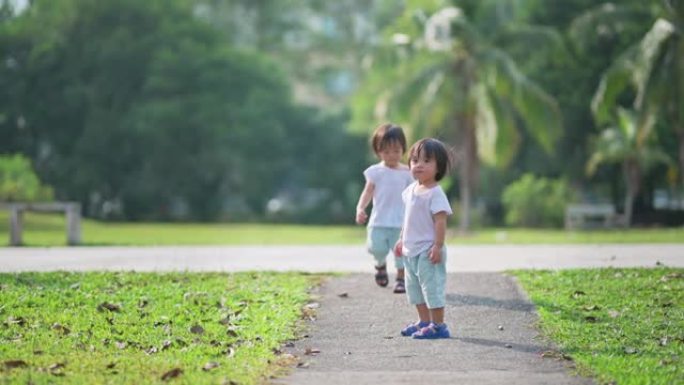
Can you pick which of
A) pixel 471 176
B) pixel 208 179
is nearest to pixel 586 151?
pixel 471 176

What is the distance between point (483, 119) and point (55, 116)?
28.6 metres

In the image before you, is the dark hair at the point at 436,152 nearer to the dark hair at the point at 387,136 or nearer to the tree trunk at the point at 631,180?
the dark hair at the point at 387,136

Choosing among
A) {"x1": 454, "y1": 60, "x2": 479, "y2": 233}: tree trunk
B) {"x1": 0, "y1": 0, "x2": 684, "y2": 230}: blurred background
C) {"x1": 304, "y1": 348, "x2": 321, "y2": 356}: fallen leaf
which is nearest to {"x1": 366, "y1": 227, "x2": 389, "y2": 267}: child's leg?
{"x1": 304, "y1": 348, "x2": 321, "y2": 356}: fallen leaf

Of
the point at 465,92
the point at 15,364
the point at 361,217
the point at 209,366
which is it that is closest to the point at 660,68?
the point at 465,92

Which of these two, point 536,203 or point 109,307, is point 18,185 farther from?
point 109,307

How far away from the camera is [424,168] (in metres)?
9.62

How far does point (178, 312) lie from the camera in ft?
34.9

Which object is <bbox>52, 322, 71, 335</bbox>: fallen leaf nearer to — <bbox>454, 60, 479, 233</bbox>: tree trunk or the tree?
<bbox>454, 60, 479, 233</bbox>: tree trunk

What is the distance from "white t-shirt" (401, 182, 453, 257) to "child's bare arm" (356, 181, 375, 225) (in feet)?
5.97

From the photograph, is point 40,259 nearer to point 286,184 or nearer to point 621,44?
point 621,44

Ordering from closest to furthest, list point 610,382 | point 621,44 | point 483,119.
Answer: point 610,382, point 483,119, point 621,44

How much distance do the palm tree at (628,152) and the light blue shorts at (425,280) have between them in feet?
109

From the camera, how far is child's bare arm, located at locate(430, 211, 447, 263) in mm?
9469

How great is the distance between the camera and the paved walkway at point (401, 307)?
8055 millimetres
